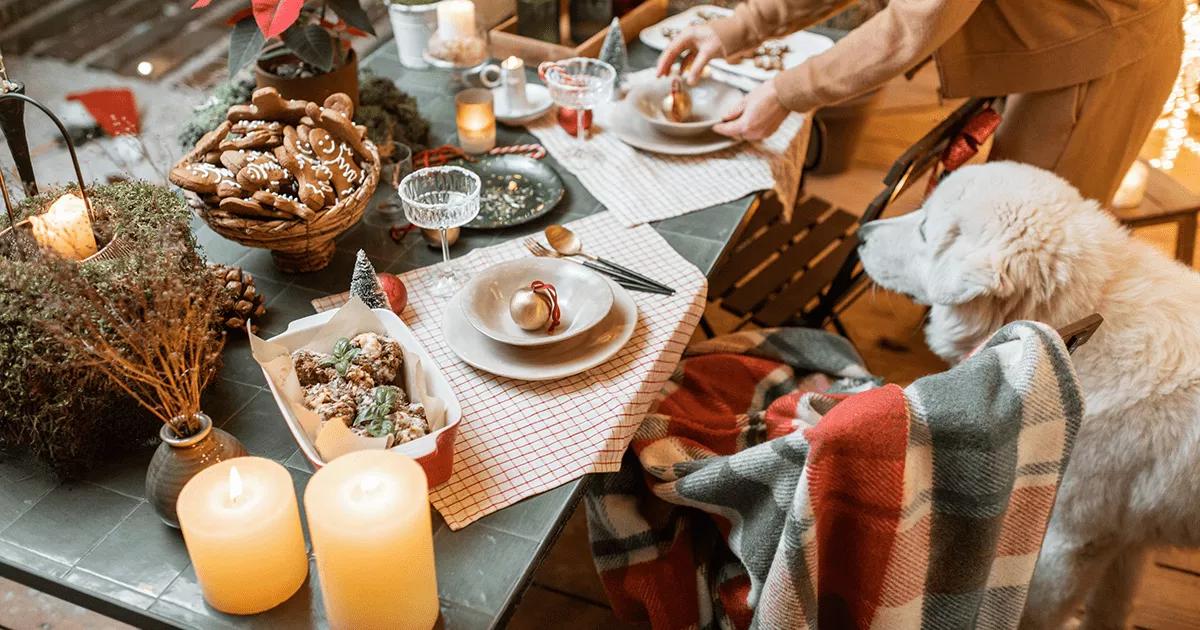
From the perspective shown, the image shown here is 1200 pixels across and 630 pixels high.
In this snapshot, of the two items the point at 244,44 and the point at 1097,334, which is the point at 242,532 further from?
the point at 1097,334

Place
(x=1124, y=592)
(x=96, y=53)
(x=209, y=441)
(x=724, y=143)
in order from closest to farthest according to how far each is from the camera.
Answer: (x=209, y=441) < (x=1124, y=592) < (x=724, y=143) < (x=96, y=53)

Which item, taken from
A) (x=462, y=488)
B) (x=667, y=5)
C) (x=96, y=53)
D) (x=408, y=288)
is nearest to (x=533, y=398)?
(x=462, y=488)

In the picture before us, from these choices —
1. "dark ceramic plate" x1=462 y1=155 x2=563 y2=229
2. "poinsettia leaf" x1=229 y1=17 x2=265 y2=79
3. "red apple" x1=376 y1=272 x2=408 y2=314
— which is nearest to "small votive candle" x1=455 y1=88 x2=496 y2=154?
"dark ceramic plate" x1=462 y1=155 x2=563 y2=229

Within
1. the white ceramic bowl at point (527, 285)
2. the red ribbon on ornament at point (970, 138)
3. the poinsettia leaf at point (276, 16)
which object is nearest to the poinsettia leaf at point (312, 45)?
the poinsettia leaf at point (276, 16)

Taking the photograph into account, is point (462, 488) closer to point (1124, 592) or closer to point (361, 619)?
point (361, 619)

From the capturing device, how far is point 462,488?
3.51 ft

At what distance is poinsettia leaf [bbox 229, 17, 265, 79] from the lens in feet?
5.02

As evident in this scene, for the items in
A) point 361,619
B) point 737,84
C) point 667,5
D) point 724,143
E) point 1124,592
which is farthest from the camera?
point 667,5

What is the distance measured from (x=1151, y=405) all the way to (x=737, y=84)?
104 centimetres

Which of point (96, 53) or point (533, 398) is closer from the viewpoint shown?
point (533, 398)

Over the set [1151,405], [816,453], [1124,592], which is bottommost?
[1124,592]

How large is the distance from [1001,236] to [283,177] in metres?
1.07

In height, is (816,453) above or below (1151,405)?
above

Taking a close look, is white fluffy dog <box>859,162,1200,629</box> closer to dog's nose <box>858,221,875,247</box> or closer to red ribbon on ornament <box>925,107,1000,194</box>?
dog's nose <box>858,221,875,247</box>
